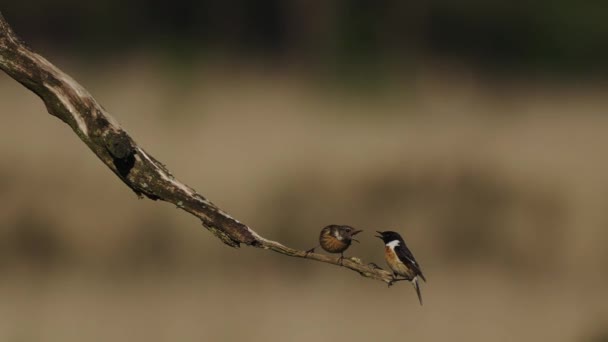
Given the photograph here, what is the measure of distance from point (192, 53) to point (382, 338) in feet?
13.3

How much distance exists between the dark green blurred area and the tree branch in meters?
6.33

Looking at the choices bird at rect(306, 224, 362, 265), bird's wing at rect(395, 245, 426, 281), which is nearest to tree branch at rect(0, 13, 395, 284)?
bird at rect(306, 224, 362, 265)

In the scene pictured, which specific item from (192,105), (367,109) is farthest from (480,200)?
(192,105)

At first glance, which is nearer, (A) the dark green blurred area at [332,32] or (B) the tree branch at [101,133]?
(B) the tree branch at [101,133]

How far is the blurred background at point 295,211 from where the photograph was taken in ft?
30.6

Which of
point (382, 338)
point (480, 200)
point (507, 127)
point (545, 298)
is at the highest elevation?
point (507, 127)

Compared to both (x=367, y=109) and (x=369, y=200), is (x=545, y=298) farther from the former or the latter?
(x=367, y=109)

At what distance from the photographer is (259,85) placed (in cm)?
1066

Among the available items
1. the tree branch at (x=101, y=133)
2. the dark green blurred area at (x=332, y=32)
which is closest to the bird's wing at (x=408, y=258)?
the tree branch at (x=101, y=133)

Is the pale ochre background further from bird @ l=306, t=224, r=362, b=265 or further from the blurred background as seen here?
bird @ l=306, t=224, r=362, b=265

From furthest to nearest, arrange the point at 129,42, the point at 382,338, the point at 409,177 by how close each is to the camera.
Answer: the point at 129,42, the point at 409,177, the point at 382,338

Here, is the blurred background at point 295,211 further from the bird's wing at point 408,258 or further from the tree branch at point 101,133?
the tree branch at point 101,133

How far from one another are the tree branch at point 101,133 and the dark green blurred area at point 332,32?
6.33 m

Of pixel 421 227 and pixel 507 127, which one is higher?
pixel 507 127
